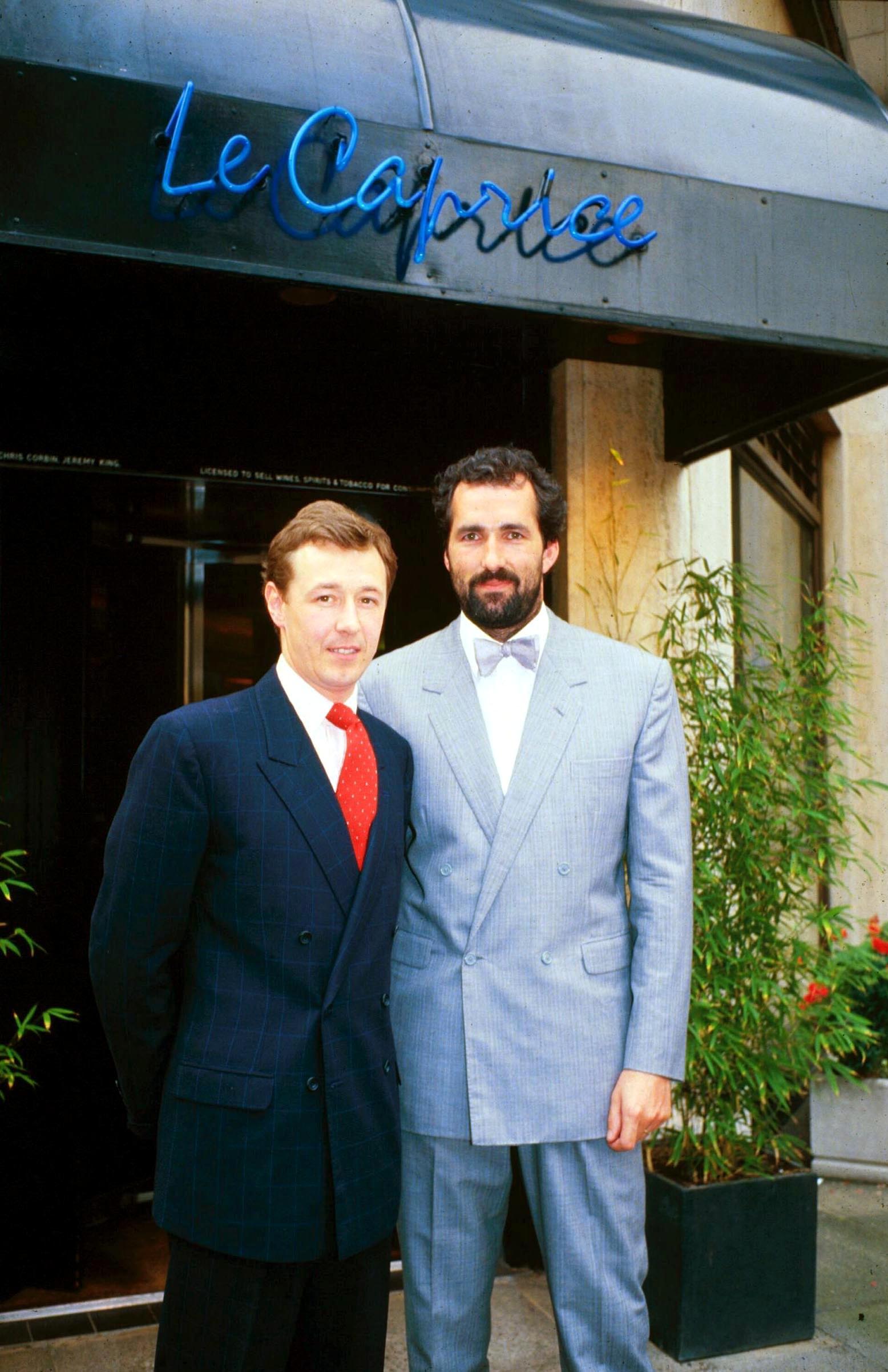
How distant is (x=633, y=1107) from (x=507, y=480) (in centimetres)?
136

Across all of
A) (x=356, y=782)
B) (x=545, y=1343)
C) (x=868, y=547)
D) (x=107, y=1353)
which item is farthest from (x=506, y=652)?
(x=868, y=547)

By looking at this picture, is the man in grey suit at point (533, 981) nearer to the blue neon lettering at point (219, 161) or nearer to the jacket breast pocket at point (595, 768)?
the jacket breast pocket at point (595, 768)

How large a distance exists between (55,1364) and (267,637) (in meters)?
2.44

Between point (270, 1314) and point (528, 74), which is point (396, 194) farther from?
point (270, 1314)

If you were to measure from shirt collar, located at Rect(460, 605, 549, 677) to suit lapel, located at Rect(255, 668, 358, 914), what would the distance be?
64 centimetres

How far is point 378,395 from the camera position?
4.31 metres

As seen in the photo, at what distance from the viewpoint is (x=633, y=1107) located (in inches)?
96.0

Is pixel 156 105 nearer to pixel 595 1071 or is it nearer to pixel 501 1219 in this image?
pixel 595 1071

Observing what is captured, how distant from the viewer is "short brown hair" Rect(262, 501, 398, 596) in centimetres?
214

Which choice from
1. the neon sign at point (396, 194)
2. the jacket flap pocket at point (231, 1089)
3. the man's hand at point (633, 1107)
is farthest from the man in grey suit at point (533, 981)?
the neon sign at point (396, 194)

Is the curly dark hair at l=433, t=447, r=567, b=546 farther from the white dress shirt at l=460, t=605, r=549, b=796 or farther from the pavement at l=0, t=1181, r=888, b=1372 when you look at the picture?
the pavement at l=0, t=1181, r=888, b=1372

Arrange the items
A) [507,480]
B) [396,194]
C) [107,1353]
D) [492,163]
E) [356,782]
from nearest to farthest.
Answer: [356,782] < [507,480] < [396,194] < [492,163] < [107,1353]

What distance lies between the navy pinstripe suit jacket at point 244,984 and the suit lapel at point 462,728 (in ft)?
1.43

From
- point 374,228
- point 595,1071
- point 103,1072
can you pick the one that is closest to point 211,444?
point 374,228
